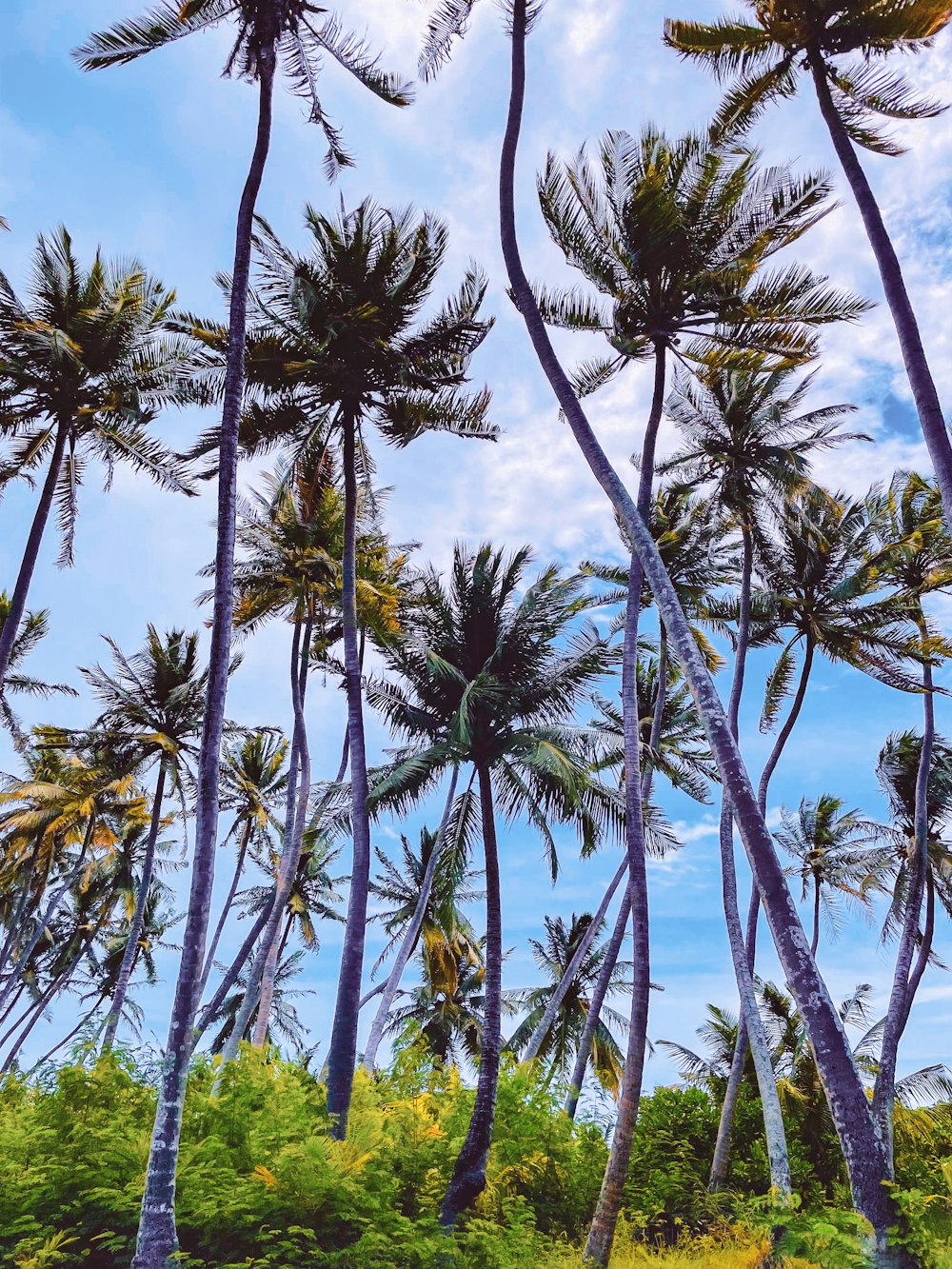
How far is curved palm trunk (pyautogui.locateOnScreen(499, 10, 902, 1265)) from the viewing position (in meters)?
5.77

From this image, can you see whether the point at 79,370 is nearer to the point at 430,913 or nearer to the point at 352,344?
the point at 352,344

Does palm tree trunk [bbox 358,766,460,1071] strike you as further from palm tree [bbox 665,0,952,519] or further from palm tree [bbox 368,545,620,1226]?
palm tree [bbox 665,0,952,519]

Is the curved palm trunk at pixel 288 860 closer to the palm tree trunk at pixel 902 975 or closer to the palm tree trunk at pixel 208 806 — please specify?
the palm tree trunk at pixel 208 806

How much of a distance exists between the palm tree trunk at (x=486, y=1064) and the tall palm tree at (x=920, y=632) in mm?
8495

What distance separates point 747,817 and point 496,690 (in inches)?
316

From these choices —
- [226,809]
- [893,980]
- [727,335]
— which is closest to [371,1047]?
[226,809]

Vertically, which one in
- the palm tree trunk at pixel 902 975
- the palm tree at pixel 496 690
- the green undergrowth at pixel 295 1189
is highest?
the palm tree at pixel 496 690

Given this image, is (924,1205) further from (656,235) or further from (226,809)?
(226,809)

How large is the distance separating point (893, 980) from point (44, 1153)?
49.0ft

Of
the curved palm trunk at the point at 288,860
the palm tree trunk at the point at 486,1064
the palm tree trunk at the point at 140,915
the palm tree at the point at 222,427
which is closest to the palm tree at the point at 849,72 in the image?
the palm tree at the point at 222,427

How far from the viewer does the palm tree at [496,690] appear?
14.5 meters

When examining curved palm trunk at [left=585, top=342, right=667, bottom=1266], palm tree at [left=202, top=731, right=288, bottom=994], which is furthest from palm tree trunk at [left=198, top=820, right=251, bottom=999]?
curved palm trunk at [left=585, top=342, right=667, bottom=1266]

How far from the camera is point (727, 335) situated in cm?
1224

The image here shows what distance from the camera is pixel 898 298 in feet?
28.8
